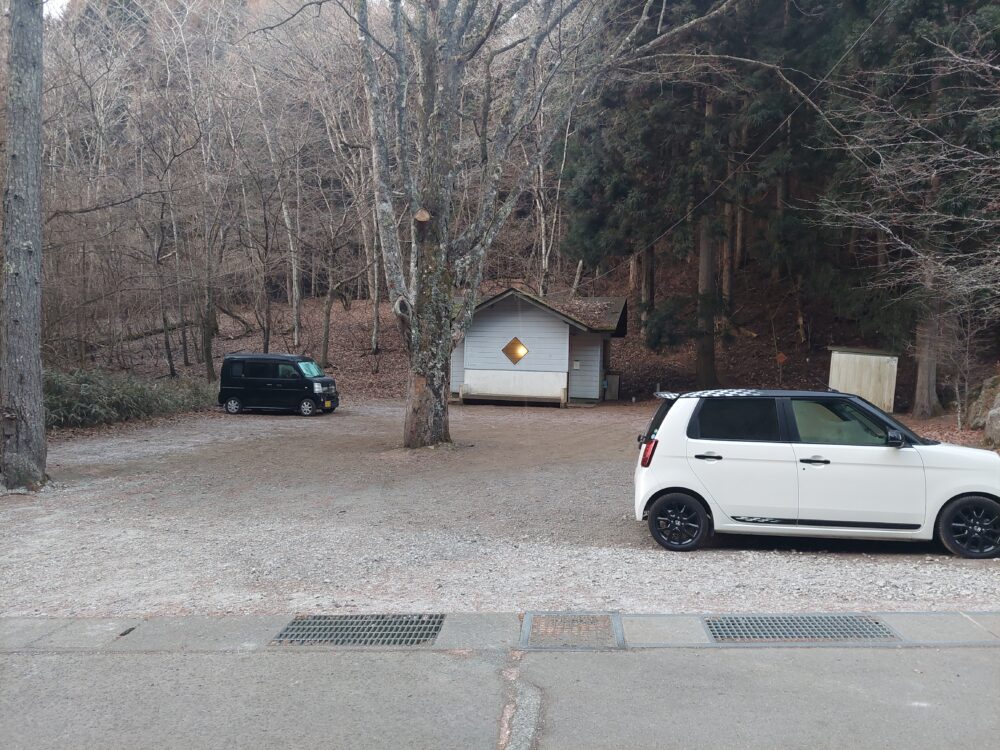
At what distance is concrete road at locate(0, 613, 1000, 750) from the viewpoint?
13.4 ft

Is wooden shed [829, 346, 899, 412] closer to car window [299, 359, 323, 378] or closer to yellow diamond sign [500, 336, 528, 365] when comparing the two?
yellow diamond sign [500, 336, 528, 365]

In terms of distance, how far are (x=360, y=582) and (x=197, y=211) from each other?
26.9m

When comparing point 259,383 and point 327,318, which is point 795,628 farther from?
point 327,318

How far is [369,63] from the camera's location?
15.1 metres

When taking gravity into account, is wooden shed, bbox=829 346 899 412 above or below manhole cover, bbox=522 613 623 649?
above

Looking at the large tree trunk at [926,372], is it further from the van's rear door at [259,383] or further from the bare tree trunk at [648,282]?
the van's rear door at [259,383]

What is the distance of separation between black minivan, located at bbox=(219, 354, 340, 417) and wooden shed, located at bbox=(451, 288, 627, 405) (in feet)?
20.1

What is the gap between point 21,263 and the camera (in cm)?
1189

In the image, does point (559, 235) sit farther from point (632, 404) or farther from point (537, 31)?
point (537, 31)

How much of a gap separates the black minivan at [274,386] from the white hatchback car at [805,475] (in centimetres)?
1882

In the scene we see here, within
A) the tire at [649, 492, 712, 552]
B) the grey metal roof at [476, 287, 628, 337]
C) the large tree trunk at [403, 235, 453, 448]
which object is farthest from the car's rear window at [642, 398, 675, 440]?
the grey metal roof at [476, 287, 628, 337]

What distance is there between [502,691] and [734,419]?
4313 mm

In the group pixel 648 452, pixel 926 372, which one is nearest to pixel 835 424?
pixel 648 452

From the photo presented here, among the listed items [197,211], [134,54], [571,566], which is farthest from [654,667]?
[134,54]
